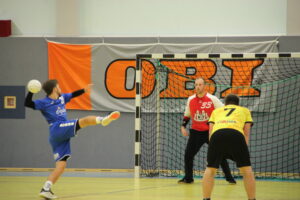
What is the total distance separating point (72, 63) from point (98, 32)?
1218 millimetres

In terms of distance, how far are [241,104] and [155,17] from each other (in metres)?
3.56

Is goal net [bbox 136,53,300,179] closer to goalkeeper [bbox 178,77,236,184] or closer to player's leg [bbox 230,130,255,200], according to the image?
goalkeeper [bbox 178,77,236,184]

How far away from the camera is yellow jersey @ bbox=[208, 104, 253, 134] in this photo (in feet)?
21.7

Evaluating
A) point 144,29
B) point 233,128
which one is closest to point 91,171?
point 144,29

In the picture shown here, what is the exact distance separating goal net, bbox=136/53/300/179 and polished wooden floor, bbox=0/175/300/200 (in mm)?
2061

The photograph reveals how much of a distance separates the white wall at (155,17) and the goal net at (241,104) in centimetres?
111

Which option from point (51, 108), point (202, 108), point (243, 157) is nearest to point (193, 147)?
point (202, 108)

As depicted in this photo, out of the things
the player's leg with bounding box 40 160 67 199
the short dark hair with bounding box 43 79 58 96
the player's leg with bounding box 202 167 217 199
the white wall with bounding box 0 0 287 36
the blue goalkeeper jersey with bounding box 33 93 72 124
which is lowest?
the player's leg with bounding box 40 160 67 199

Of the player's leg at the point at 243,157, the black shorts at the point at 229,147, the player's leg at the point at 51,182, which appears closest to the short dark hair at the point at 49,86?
the player's leg at the point at 51,182

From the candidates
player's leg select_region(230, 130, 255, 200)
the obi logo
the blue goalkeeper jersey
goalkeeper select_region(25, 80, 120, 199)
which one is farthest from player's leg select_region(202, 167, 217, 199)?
the obi logo

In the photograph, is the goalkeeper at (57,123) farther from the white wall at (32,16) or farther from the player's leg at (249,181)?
the white wall at (32,16)

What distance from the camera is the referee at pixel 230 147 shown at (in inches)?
255

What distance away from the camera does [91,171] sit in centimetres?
1373

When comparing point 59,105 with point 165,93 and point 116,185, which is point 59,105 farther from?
point 165,93
